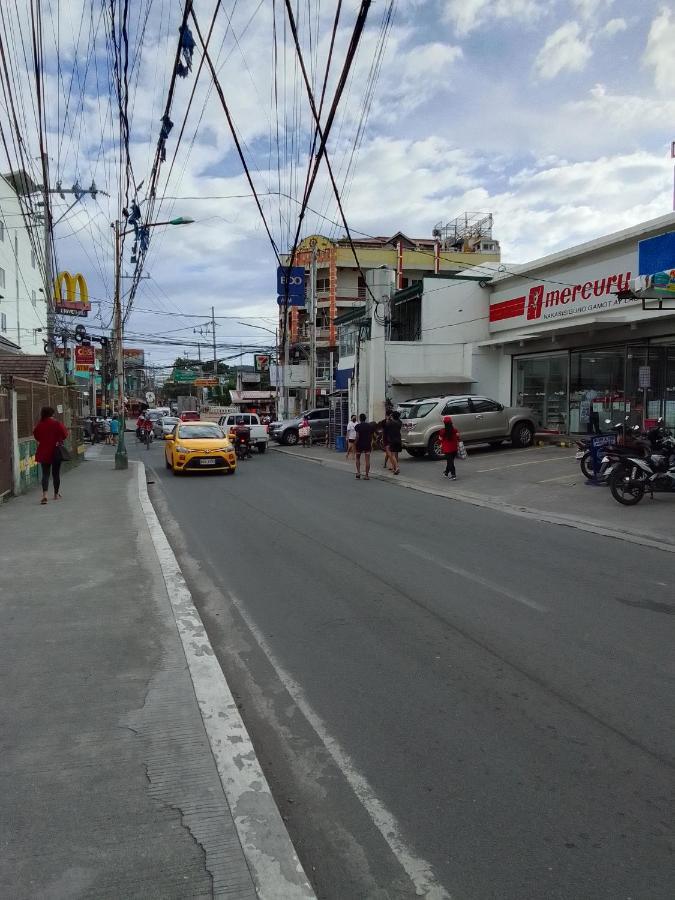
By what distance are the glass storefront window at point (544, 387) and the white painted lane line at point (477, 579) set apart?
1546cm

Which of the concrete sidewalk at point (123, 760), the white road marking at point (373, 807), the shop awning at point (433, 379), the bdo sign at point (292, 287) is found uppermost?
the bdo sign at point (292, 287)

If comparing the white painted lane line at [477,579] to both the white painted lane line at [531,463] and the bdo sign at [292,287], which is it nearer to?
the white painted lane line at [531,463]

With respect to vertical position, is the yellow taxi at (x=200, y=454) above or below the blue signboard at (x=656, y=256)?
below

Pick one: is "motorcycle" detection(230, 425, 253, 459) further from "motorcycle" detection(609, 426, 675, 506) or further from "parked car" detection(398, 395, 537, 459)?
"motorcycle" detection(609, 426, 675, 506)

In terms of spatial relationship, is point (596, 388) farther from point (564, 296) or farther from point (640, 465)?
point (640, 465)

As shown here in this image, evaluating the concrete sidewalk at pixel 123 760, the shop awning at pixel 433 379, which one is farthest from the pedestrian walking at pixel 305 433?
the concrete sidewalk at pixel 123 760

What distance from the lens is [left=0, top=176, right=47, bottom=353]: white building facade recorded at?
38656mm

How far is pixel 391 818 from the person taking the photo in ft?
9.94

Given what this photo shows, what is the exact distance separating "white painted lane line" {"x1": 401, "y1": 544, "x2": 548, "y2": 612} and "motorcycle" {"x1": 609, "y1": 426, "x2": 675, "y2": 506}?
17.0 feet

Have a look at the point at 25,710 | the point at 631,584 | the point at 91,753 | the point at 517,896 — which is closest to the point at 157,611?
the point at 25,710

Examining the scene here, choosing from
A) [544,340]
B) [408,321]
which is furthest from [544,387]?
[408,321]

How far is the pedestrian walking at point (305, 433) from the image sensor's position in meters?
32.4

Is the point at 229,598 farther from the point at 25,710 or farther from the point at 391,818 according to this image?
the point at 391,818

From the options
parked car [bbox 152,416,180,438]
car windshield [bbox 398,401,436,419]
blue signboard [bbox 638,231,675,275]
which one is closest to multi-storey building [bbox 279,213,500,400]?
parked car [bbox 152,416,180,438]
